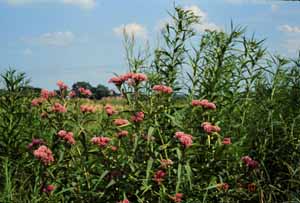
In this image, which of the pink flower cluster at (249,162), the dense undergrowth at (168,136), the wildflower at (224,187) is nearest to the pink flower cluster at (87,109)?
the dense undergrowth at (168,136)

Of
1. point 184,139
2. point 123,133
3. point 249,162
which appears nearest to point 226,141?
point 249,162

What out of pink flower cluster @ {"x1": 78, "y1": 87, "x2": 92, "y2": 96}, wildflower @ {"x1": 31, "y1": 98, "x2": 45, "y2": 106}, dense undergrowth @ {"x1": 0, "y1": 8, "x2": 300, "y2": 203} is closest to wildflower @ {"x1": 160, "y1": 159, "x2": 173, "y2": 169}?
dense undergrowth @ {"x1": 0, "y1": 8, "x2": 300, "y2": 203}

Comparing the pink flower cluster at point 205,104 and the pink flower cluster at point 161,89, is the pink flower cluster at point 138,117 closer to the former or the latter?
the pink flower cluster at point 161,89

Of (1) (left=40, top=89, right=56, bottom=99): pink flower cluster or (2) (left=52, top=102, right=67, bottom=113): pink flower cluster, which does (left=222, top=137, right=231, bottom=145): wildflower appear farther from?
(1) (left=40, top=89, right=56, bottom=99): pink flower cluster

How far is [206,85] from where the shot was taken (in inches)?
193

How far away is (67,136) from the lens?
4.46 m

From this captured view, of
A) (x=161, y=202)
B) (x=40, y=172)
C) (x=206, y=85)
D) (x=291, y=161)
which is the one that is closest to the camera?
(x=161, y=202)

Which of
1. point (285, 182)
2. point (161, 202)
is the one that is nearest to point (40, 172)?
point (161, 202)

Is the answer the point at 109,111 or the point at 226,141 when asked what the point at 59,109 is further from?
the point at 226,141

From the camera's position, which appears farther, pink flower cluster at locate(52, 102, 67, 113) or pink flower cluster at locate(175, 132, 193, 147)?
pink flower cluster at locate(52, 102, 67, 113)

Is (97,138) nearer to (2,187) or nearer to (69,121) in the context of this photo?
(69,121)

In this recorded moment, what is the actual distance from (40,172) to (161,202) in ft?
3.17

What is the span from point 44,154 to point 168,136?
0.92m

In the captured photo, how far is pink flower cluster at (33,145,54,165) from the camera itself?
435 centimetres
